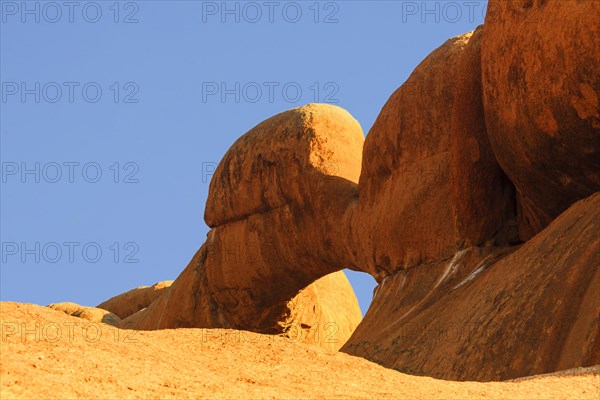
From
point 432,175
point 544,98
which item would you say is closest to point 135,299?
point 432,175

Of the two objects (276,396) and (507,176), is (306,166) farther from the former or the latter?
(276,396)

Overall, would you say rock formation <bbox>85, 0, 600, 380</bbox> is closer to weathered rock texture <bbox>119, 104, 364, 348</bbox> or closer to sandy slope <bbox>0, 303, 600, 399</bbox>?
weathered rock texture <bbox>119, 104, 364, 348</bbox>

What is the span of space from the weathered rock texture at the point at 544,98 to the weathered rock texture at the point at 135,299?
1498 centimetres

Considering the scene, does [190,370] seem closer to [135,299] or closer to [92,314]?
[92,314]

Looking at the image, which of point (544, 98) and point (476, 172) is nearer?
point (544, 98)

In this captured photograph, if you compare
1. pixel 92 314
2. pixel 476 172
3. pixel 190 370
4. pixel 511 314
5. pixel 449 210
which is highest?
pixel 92 314

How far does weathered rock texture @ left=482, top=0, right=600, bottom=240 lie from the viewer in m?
7.89

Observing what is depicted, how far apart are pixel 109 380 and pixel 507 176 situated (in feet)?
22.8

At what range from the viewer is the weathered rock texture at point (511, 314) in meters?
6.98

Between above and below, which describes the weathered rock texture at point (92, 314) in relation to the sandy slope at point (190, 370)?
above

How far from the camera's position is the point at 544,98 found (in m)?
8.43

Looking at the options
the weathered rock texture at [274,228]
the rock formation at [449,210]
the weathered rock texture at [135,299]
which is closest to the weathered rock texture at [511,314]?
the rock formation at [449,210]

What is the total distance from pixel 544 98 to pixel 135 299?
54.5 ft

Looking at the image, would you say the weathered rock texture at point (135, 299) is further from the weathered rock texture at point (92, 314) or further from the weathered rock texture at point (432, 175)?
the weathered rock texture at point (432, 175)
